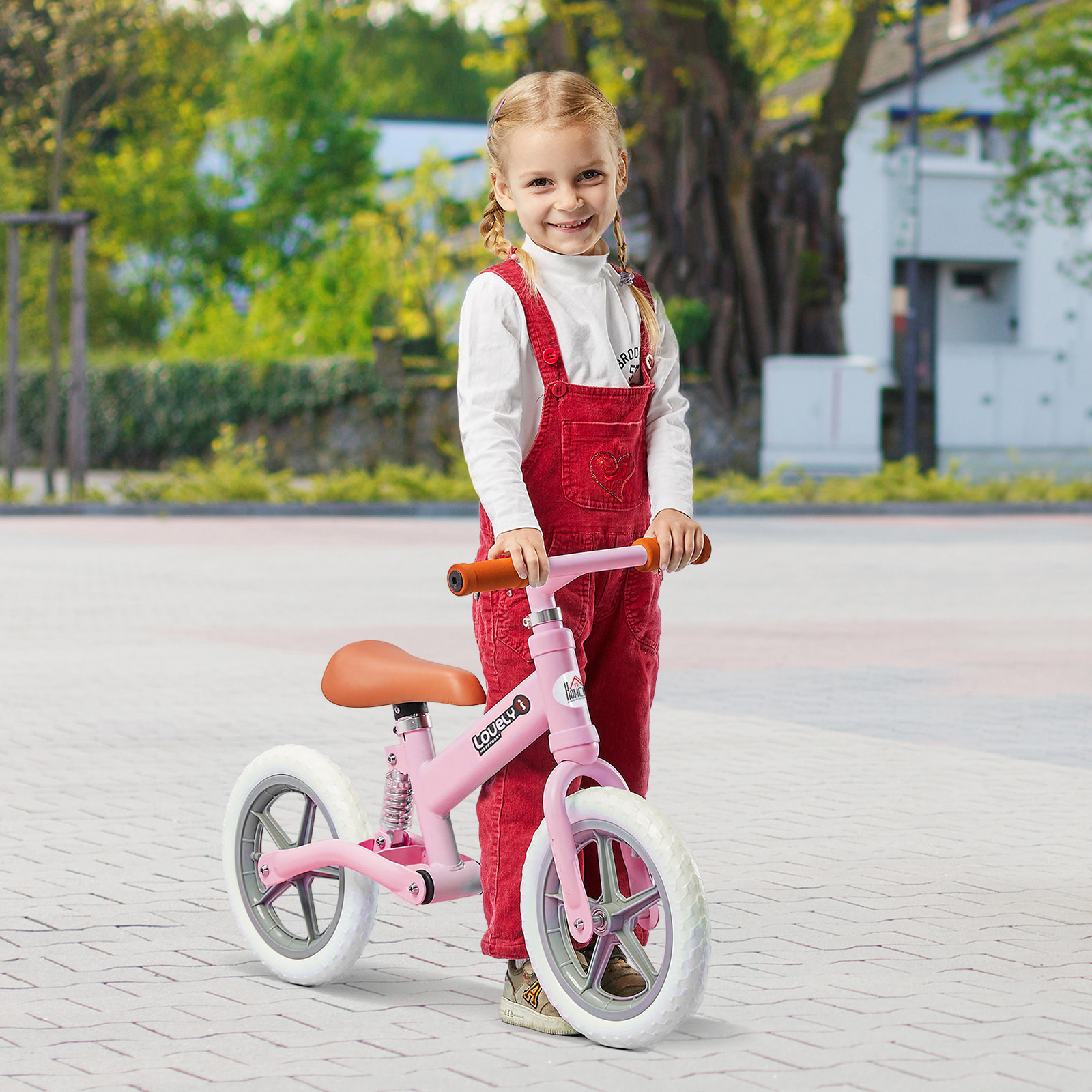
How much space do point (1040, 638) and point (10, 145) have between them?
33.3 metres

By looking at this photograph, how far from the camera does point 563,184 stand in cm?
363

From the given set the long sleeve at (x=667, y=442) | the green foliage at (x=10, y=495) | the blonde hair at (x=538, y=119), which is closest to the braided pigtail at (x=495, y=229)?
the blonde hair at (x=538, y=119)

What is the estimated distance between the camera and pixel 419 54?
67188 mm

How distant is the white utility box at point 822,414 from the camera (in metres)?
29.3

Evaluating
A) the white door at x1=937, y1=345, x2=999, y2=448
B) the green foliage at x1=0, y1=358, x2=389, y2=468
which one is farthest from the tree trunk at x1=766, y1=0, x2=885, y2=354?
the green foliage at x1=0, y1=358, x2=389, y2=468

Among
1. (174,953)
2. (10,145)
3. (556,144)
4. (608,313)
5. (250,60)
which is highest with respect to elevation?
(250,60)

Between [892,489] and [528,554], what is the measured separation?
2289 centimetres

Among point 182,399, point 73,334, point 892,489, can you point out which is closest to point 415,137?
point 182,399

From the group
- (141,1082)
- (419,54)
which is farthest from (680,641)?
(419,54)

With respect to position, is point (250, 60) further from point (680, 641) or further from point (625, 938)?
point (625, 938)

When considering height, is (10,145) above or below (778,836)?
above

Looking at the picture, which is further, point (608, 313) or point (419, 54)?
point (419, 54)

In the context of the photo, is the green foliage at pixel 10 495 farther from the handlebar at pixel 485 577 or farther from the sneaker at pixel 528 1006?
the handlebar at pixel 485 577

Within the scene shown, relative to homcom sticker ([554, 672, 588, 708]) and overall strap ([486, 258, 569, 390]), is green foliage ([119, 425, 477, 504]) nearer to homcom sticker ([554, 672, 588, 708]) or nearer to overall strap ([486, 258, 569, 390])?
overall strap ([486, 258, 569, 390])
